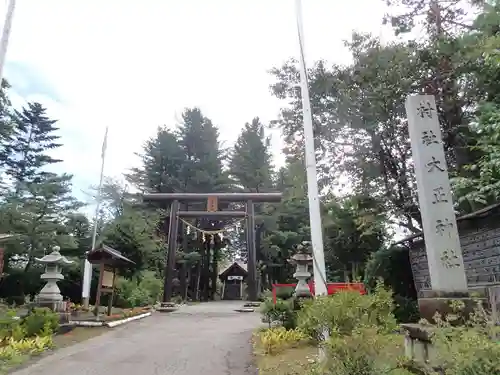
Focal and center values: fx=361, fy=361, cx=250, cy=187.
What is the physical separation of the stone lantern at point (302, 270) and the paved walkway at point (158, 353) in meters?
1.92

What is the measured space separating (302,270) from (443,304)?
5899mm

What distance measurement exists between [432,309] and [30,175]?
31023 mm

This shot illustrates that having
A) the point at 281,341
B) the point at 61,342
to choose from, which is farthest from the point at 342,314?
the point at 61,342

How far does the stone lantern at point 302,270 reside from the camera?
399 inches

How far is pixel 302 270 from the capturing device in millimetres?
10930

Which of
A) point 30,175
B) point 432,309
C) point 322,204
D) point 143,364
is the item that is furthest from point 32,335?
point 30,175

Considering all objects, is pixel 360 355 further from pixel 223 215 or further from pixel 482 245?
pixel 223 215

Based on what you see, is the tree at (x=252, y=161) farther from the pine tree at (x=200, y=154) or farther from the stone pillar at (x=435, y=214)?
the stone pillar at (x=435, y=214)

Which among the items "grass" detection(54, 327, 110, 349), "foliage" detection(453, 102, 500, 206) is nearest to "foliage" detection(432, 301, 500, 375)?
"foliage" detection(453, 102, 500, 206)

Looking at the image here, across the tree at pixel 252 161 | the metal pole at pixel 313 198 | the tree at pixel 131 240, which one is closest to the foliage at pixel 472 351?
the metal pole at pixel 313 198

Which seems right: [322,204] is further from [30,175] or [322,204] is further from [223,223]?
[30,175]

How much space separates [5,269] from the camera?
2073 cm

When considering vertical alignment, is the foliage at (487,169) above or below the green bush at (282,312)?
above

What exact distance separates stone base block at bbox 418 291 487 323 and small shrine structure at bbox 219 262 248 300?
1258 inches
